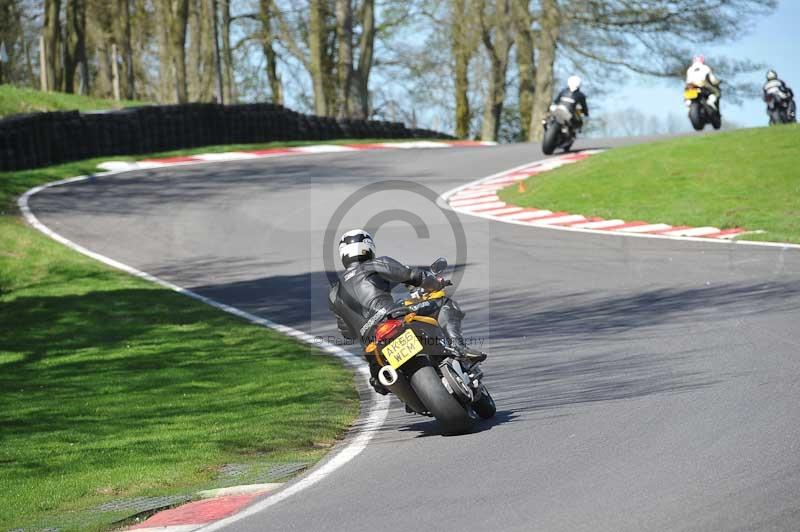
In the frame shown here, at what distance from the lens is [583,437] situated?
23.7 feet

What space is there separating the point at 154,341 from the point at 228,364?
1.44 meters

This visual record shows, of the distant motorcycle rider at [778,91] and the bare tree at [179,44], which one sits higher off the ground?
the bare tree at [179,44]

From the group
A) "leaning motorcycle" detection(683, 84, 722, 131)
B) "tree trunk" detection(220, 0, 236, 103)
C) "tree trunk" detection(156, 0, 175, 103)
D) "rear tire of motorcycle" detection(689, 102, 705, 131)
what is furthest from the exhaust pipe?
"tree trunk" detection(220, 0, 236, 103)

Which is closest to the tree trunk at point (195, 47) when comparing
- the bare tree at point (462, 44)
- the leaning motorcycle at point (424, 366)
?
the bare tree at point (462, 44)

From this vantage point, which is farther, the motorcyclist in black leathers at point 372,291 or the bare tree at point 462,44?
the bare tree at point 462,44

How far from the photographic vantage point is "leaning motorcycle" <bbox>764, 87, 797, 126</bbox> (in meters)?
28.8

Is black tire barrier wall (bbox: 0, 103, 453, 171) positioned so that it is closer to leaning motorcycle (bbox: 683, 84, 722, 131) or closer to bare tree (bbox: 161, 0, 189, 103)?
bare tree (bbox: 161, 0, 189, 103)

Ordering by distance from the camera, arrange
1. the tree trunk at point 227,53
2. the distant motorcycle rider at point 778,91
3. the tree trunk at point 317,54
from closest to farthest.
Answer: the distant motorcycle rider at point 778,91 < the tree trunk at point 317,54 < the tree trunk at point 227,53

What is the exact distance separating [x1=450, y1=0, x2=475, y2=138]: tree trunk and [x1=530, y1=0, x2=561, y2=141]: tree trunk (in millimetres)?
9250

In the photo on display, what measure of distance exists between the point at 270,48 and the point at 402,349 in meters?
52.2

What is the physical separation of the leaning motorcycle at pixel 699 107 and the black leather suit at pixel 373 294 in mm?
18619

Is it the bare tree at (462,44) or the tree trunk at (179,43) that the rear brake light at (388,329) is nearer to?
the tree trunk at (179,43)

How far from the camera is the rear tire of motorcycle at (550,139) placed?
26.2 m

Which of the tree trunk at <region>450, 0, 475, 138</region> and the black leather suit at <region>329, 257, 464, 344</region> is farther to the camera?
the tree trunk at <region>450, 0, 475, 138</region>
